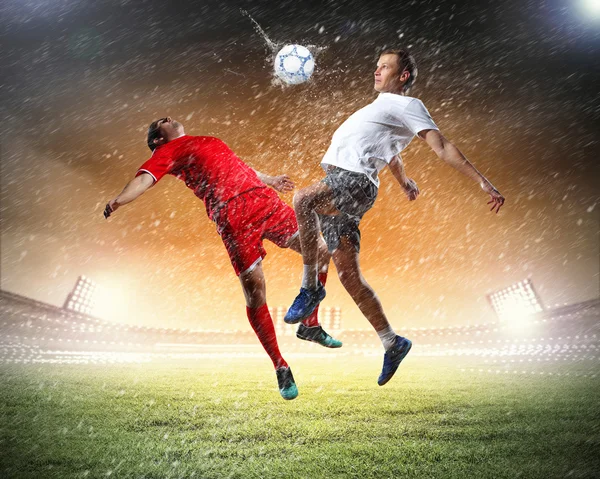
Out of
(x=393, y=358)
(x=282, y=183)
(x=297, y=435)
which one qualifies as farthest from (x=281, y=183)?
(x=297, y=435)

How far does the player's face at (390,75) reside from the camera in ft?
11.3

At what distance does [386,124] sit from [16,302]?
1321 inches

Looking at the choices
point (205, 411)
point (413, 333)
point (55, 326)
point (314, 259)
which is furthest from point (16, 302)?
point (413, 333)

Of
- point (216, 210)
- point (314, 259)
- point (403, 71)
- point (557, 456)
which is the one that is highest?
point (403, 71)

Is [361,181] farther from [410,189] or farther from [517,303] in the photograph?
[517,303]

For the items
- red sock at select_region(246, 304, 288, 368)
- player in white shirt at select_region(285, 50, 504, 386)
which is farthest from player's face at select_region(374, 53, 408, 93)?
red sock at select_region(246, 304, 288, 368)

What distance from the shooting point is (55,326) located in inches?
1330

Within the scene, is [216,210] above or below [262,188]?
below

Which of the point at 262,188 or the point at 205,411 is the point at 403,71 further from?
the point at 205,411

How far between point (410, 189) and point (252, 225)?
1.67m

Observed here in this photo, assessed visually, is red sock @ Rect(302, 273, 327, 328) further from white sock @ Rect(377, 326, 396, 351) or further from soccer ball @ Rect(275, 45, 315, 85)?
soccer ball @ Rect(275, 45, 315, 85)

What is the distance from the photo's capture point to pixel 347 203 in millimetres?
3201

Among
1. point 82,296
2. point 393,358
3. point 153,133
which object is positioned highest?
point 82,296

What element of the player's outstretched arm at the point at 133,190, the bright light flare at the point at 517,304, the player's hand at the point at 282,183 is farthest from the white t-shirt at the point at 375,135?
the bright light flare at the point at 517,304
